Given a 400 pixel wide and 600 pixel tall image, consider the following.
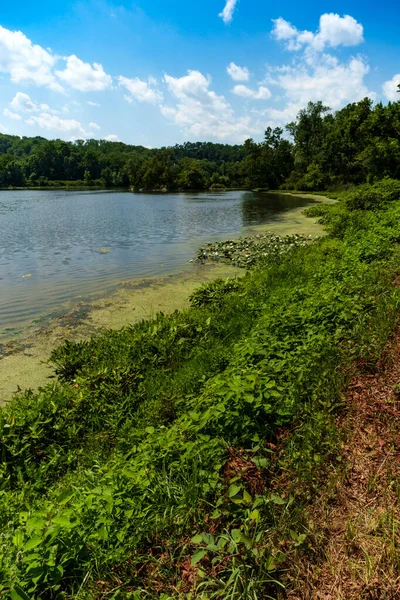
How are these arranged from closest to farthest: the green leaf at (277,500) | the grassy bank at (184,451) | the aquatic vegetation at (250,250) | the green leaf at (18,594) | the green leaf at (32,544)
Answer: the green leaf at (18,594), the green leaf at (32,544), the grassy bank at (184,451), the green leaf at (277,500), the aquatic vegetation at (250,250)

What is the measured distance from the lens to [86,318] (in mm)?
9188

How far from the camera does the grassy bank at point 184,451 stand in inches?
93.6

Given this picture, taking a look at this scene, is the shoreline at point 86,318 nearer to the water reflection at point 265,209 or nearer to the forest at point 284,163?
the water reflection at point 265,209

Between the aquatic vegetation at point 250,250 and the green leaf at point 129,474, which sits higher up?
the aquatic vegetation at point 250,250

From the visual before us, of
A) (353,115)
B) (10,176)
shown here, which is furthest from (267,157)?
(10,176)

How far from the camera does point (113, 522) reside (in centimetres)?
267

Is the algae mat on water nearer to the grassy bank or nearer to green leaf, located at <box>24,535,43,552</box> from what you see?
the grassy bank

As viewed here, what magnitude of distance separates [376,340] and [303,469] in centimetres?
262

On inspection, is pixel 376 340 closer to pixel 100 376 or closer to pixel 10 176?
pixel 100 376

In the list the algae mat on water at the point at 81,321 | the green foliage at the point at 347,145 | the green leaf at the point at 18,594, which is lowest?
the algae mat on water at the point at 81,321

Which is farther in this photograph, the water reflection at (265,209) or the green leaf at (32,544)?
the water reflection at (265,209)

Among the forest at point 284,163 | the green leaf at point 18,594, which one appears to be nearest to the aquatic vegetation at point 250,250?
the green leaf at point 18,594

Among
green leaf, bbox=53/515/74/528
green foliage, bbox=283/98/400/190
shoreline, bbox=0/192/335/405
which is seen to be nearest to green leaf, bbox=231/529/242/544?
green leaf, bbox=53/515/74/528

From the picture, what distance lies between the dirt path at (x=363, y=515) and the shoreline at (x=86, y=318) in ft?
17.0
